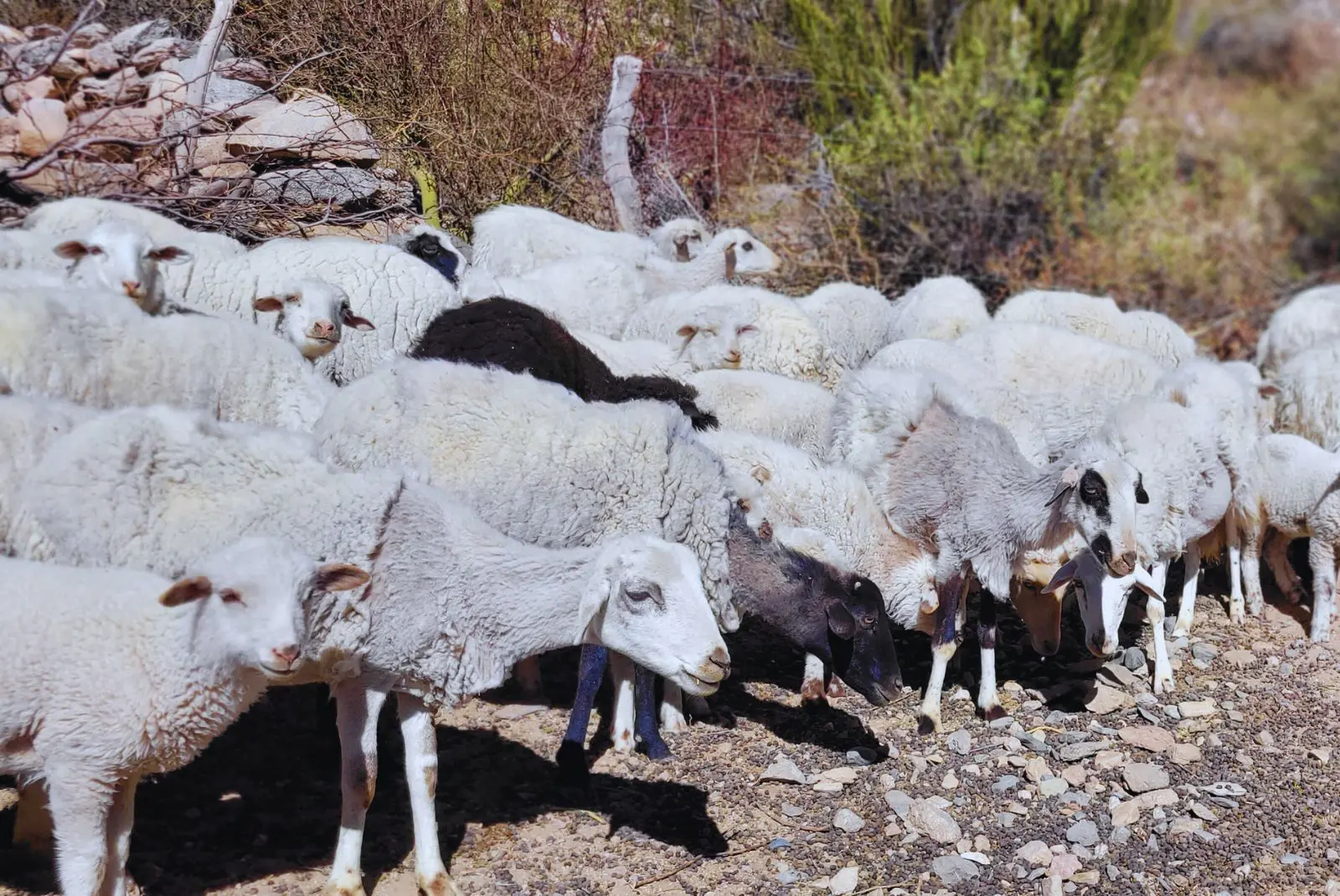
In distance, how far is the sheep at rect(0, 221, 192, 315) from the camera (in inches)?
243

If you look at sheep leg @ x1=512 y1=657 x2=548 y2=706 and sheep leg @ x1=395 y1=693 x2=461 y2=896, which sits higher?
sheep leg @ x1=395 y1=693 x2=461 y2=896

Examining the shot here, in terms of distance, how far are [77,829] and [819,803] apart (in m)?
2.78

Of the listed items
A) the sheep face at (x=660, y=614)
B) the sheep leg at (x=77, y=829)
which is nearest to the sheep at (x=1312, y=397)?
the sheep face at (x=660, y=614)

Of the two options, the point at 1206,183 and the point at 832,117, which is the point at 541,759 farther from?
the point at 1206,183

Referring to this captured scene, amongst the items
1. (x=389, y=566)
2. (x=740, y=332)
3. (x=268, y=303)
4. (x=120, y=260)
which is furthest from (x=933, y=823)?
(x=120, y=260)

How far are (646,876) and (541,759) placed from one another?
0.99m

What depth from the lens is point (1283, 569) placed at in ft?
25.4

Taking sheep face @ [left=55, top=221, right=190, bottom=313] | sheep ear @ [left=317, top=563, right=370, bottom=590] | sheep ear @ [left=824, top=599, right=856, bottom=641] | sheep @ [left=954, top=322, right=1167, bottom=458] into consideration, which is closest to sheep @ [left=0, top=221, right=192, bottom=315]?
sheep face @ [left=55, top=221, right=190, bottom=313]

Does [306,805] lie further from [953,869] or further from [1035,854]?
[1035,854]

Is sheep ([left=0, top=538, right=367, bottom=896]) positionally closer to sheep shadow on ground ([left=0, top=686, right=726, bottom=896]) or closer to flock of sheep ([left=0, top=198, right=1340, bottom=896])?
flock of sheep ([left=0, top=198, right=1340, bottom=896])

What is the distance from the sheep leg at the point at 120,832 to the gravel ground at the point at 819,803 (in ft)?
1.63

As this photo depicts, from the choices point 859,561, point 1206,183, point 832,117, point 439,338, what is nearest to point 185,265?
point 439,338

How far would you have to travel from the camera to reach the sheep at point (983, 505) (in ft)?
18.6

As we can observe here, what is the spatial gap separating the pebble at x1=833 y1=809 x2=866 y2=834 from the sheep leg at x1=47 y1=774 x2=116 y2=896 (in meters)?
2.68
